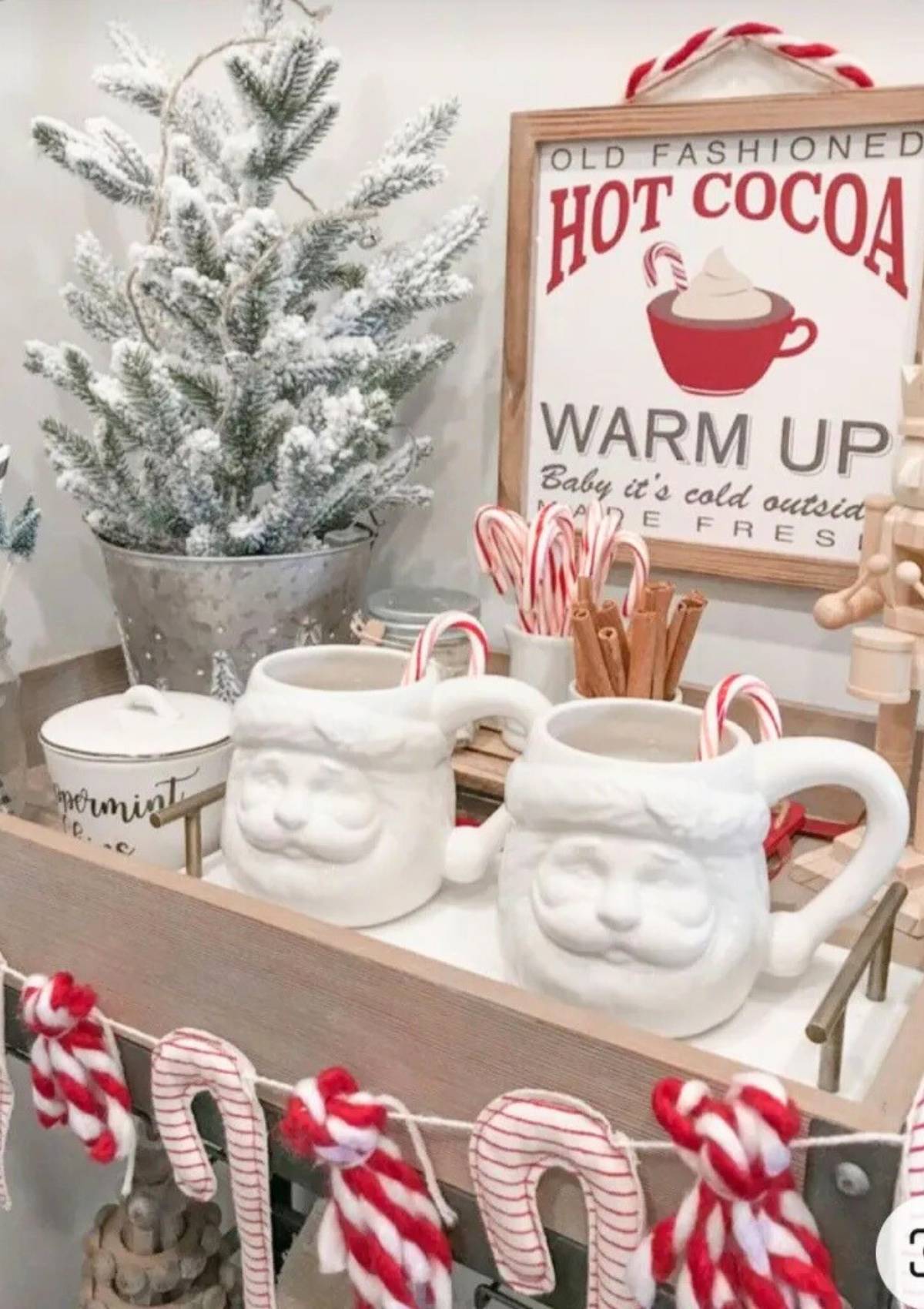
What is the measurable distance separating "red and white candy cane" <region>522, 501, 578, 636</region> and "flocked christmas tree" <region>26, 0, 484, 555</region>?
134 mm

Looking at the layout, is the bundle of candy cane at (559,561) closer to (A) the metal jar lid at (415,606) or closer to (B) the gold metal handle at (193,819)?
(A) the metal jar lid at (415,606)

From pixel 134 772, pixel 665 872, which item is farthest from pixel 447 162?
pixel 665 872

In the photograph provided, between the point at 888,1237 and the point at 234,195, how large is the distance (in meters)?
0.70

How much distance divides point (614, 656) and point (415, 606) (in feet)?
0.80

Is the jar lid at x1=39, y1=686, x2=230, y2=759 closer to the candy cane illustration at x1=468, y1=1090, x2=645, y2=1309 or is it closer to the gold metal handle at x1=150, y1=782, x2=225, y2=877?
the gold metal handle at x1=150, y1=782, x2=225, y2=877

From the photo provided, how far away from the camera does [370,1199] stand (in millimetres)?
467

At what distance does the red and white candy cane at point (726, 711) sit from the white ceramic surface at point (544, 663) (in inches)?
7.2

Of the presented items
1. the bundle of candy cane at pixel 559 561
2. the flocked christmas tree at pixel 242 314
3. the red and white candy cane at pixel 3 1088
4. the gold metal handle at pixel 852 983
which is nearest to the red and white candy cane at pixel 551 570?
the bundle of candy cane at pixel 559 561

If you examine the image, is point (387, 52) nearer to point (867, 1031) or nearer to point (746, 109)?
point (746, 109)

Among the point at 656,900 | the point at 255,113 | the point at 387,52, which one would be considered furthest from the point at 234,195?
the point at 656,900

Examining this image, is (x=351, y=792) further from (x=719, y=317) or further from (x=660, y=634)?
(x=719, y=317)

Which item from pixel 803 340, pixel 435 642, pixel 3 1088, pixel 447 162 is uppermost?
pixel 447 162

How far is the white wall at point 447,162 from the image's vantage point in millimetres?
783

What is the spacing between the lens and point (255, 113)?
2.48 feet
